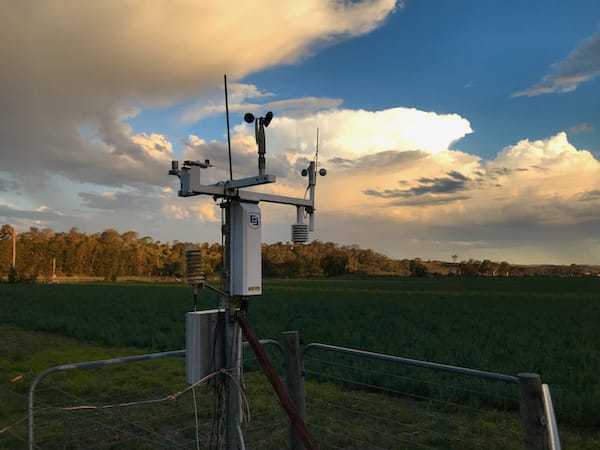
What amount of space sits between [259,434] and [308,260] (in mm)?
109366

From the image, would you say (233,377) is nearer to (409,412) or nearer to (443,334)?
(409,412)

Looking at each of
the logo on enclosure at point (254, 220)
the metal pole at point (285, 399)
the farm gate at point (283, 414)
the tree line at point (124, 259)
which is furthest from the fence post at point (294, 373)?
the tree line at point (124, 259)

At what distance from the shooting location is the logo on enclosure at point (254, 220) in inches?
136

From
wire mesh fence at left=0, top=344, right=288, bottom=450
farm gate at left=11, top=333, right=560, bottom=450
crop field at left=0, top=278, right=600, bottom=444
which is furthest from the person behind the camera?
crop field at left=0, top=278, right=600, bottom=444

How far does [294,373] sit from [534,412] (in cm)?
194

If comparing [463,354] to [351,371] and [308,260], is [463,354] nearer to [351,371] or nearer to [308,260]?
[351,371]

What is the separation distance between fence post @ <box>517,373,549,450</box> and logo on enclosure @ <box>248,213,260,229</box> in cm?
190

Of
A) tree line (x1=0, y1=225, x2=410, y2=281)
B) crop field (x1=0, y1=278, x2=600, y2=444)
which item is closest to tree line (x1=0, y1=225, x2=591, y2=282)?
tree line (x1=0, y1=225, x2=410, y2=281)

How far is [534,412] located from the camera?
2.85 m

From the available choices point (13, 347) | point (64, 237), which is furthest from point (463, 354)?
point (64, 237)

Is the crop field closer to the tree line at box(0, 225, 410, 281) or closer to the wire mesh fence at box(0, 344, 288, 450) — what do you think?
the wire mesh fence at box(0, 344, 288, 450)

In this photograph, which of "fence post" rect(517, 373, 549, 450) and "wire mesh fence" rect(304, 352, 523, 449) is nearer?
"fence post" rect(517, 373, 549, 450)

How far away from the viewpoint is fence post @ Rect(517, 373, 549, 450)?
2.83 m

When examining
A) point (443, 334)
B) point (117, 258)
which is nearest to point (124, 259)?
point (117, 258)
